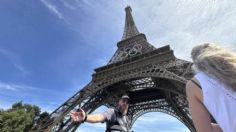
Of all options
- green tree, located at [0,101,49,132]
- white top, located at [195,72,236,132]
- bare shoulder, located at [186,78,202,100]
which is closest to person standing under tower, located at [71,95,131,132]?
bare shoulder, located at [186,78,202,100]

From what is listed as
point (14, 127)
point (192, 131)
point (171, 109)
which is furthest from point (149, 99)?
point (14, 127)

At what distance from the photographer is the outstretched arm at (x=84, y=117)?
106 inches

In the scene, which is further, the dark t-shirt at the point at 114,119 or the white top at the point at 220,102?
the dark t-shirt at the point at 114,119

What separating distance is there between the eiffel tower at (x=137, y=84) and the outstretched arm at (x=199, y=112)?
14.5 m

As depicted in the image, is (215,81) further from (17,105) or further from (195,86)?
(17,105)

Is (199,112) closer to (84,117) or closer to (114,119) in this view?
(84,117)

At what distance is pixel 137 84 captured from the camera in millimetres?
22328

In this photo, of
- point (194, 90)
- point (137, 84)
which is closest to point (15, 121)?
point (137, 84)

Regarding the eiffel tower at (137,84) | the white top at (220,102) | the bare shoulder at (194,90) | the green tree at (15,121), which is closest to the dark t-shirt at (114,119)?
the bare shoulder at (194,90)

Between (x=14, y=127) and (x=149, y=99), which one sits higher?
(x=149, y=99)

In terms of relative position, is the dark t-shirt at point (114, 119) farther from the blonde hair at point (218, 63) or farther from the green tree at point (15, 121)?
the green tree at point (15, 121)

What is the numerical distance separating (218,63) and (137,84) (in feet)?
68.2

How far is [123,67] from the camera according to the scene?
20641 millimetres

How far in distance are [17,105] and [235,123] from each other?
29646mm
